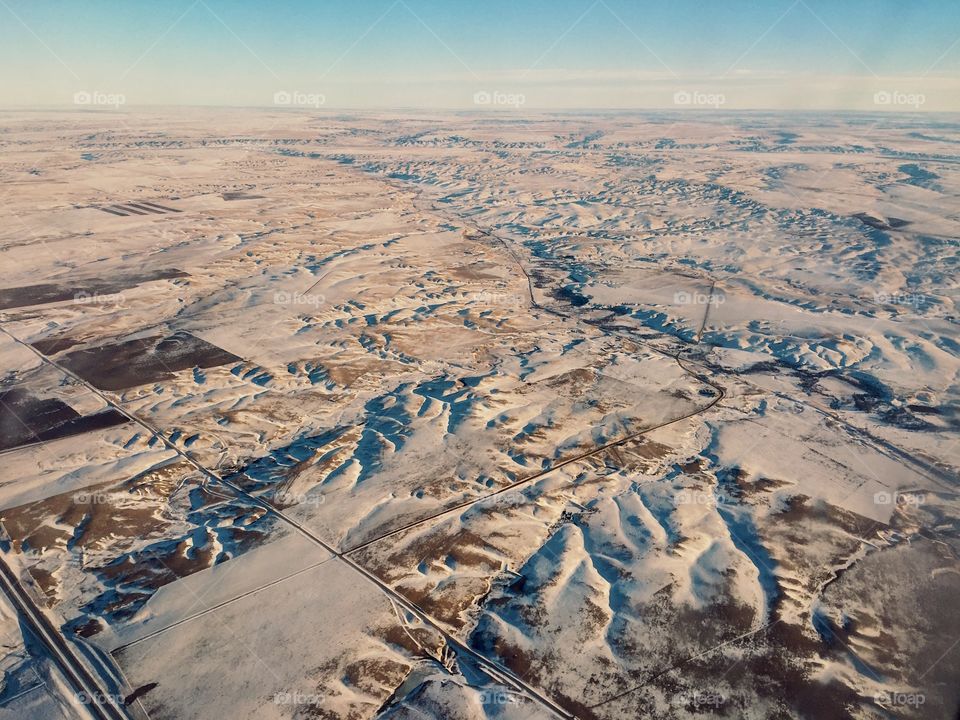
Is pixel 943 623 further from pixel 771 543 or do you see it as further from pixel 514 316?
pixel 514 316

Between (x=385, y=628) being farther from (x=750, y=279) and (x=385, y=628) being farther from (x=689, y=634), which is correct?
(x=750, y=279)

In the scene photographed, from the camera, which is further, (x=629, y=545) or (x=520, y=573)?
(x=629, y=545)

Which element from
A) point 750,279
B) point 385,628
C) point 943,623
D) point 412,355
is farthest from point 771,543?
point 750,279

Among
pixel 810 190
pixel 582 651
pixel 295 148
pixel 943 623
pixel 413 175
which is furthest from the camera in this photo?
pixel 295 148

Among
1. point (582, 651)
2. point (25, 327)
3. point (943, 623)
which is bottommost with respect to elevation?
point (943, 623)

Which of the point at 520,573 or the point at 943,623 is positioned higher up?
the point at 520,573

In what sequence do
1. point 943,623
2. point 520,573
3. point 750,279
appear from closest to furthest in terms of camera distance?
point 943,623 → point 520,573 → point 750,279

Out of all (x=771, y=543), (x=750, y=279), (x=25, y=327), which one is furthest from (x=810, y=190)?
(x=25, y=327)
